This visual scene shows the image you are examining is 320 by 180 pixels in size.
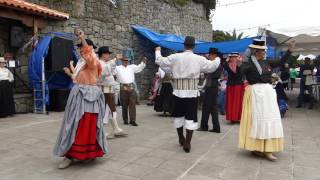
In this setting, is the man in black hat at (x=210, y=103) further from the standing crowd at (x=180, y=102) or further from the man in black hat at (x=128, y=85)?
the man in black hat at (x=128, y=85)

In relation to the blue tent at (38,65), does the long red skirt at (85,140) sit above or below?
below

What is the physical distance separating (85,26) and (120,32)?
73.9 inches

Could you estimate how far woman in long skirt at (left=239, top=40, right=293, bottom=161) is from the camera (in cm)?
519

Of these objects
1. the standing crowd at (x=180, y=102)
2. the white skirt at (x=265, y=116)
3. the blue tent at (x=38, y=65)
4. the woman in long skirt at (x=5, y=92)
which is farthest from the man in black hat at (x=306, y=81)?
the woman in long skirt at (x=5, y=92)

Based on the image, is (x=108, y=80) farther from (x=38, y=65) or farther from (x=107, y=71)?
(x=38, y=65)

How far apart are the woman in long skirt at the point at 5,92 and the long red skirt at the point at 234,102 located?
5278 mm

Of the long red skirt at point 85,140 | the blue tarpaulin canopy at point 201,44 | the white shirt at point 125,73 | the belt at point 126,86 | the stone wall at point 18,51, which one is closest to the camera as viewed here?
the long red skirt at point 85,140

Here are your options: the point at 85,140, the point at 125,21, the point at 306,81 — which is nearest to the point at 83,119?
the point at 85,140

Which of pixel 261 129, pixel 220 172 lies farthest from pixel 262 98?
pixel 220 172

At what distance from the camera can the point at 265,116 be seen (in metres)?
5.19

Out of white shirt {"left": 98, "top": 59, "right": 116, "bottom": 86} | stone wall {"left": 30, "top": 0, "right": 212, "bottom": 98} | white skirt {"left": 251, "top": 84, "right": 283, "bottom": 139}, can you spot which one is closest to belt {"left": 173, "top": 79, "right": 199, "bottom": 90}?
white skirt {"left": 251, "top": 84, "right": 283, "bottom": 139}

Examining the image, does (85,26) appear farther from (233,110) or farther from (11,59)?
(233,110)

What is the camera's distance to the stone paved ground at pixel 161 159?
4582 millimetres

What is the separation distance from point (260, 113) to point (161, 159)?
1490 millimetres
